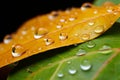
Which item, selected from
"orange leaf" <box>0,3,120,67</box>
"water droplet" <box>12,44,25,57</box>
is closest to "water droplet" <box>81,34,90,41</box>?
"orange leaf" <box>0,3,120,67</box>

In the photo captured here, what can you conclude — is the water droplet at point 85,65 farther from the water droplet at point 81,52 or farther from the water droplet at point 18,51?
the water droplet at point 18,51

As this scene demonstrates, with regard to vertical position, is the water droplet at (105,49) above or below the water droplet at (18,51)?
below

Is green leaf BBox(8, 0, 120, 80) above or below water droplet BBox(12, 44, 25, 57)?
below

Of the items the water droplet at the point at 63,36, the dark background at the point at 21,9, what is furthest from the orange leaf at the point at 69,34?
the dark background at the point at 21,9

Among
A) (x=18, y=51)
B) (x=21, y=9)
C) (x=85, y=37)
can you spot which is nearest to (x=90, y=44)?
(x=85, y=37)

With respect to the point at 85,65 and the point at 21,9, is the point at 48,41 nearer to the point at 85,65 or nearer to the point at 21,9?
the point at 85,65

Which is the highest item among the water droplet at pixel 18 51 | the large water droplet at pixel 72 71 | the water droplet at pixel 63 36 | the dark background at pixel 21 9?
the water droplet at pixel 63 36

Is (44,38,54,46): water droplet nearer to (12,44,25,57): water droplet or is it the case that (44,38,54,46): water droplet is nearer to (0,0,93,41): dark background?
(12,44,25,57): water droplet

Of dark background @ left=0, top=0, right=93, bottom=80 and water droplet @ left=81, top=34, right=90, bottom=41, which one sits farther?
dark background @ left=0, top=0, right=93, bottom=80
